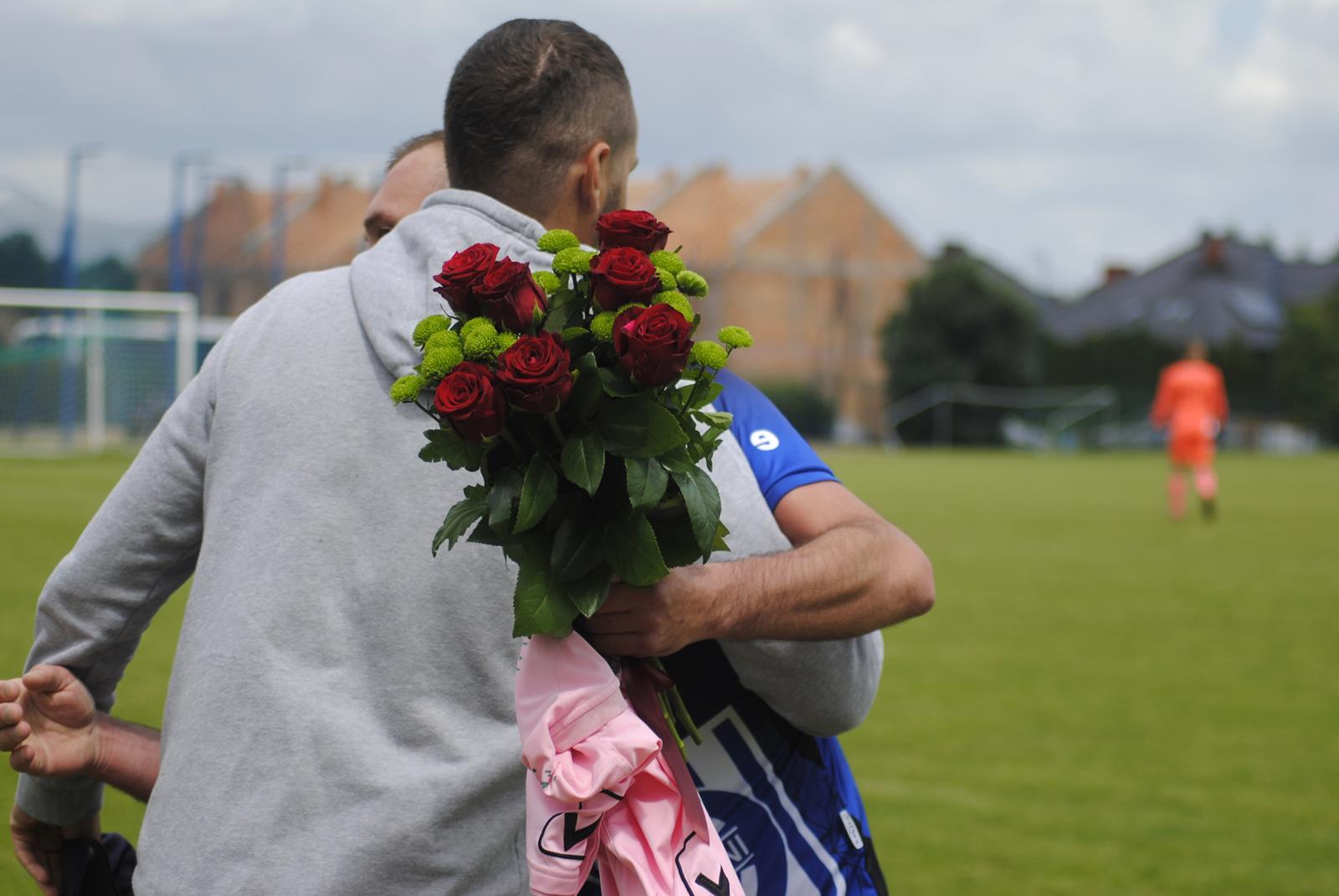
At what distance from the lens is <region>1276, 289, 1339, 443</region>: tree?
50688 mm

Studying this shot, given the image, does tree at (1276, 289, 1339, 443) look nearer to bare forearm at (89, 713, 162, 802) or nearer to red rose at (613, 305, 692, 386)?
bare forearm at (89, 713, 162, 802)

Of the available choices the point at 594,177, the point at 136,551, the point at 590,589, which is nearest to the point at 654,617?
the point at 590,589

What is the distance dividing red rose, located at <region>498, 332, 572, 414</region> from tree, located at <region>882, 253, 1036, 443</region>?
47976 mm

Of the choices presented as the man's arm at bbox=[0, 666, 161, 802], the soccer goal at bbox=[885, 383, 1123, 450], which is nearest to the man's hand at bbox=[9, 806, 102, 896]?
the man's arm at bbox=[0, 666, 161, 802]

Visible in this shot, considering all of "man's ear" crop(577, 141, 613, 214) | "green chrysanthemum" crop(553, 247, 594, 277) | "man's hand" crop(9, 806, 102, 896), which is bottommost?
"man's hand" crop(9, 806, 102, 896)

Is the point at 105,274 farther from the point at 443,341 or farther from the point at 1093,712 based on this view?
the point at 443,341

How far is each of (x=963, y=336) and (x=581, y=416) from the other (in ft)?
161

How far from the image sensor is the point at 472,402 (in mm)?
1558

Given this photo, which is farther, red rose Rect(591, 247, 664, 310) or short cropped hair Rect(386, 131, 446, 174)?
short cropped hair Rect(386, 131, 446, 174)

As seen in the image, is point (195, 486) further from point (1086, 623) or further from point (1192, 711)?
point (1086, 623)

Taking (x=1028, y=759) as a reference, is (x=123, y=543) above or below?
above

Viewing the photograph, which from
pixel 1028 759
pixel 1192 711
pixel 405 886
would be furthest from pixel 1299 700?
pixel 405 886

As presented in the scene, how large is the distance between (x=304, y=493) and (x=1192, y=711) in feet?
22.4

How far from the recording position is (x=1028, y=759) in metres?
6.63
